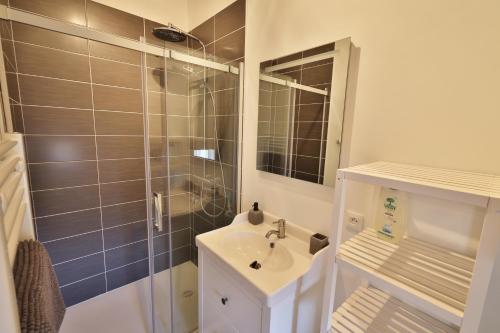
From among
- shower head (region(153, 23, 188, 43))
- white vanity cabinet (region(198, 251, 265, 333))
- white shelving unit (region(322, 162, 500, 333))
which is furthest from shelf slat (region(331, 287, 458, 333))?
shower head (region(153, 23, 188, 43))

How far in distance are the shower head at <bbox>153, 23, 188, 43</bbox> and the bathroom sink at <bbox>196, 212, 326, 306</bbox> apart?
1.42 metres

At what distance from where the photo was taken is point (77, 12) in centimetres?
168

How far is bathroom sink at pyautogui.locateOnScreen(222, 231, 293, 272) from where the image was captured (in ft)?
4.10

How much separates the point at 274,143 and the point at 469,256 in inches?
39.9

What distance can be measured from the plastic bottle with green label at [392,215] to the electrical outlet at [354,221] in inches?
3.9

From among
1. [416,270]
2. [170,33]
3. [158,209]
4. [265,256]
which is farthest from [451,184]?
[170,33]

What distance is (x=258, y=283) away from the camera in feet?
3.08

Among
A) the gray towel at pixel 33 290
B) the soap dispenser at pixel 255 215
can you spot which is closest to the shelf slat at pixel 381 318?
the soap dispenser at pixel 255 215

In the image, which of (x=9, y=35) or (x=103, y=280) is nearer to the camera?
(x=9, y=35)

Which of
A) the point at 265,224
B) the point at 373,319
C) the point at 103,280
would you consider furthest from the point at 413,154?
the point at 103,280

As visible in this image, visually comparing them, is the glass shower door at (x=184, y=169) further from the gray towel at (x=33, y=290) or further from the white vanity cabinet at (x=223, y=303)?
the gray towel at (x=33, y=290)

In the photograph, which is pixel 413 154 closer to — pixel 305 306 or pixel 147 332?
pixel 305 306

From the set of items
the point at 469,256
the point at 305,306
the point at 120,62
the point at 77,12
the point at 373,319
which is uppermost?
the point at 77,12

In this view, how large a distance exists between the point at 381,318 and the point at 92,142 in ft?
7.17
